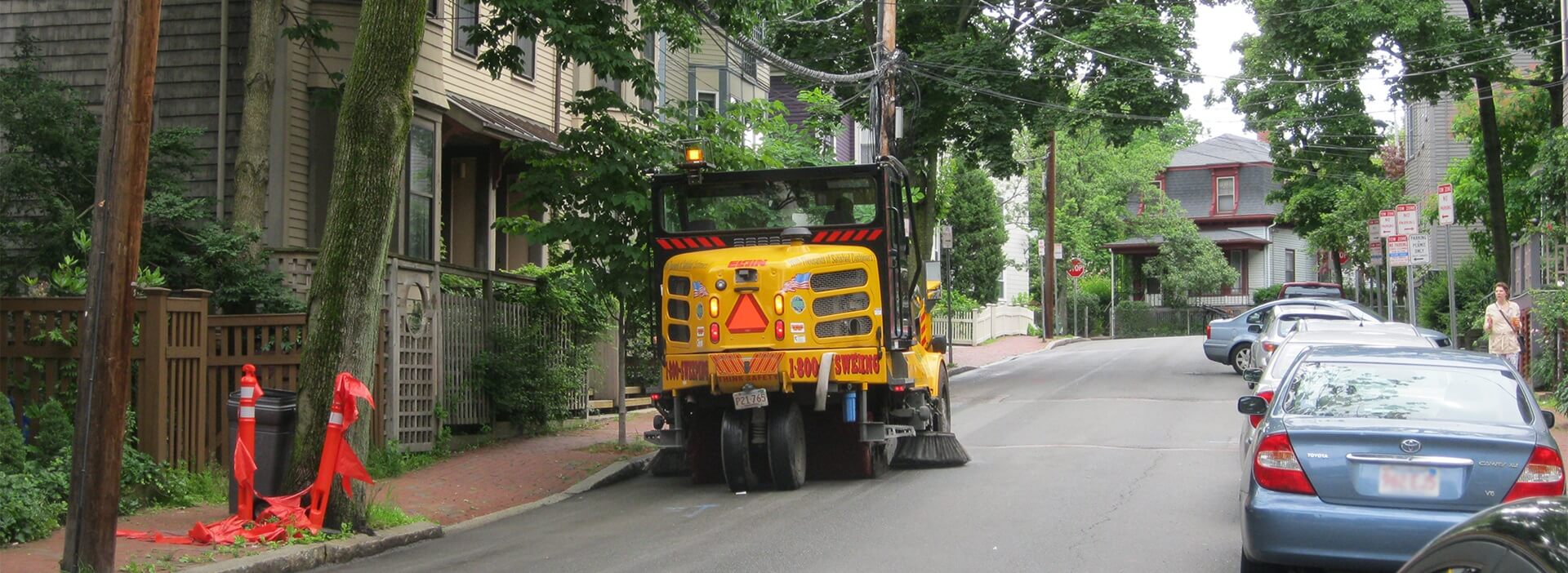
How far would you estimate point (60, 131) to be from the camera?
1395 centimetres

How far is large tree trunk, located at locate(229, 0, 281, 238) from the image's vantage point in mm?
14938

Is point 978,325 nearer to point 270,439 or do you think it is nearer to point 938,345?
point 938,345

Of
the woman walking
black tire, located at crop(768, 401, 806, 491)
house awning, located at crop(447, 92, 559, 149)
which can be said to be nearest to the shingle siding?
house awning, located at crop(447, 92, 559, 149)

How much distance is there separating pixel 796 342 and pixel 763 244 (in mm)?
1149

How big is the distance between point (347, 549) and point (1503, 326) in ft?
53.1

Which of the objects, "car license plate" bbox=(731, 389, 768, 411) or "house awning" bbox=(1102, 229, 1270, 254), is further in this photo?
"house awning" bbox=(1102, 229, 1270, 254)

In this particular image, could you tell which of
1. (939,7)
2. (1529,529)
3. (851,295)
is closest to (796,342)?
(851,295)

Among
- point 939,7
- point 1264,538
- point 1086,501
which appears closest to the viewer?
point 1264,538

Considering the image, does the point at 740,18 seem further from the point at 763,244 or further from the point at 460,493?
the point at 460,493

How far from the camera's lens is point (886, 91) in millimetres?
23281

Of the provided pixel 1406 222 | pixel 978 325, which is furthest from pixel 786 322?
pixel 978 325

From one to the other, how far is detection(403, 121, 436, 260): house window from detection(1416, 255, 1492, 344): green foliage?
22.6m

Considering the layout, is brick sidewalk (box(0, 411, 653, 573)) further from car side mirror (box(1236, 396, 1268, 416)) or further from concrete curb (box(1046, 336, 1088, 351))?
concrete curb (box(1046, 336, 1088, 351))

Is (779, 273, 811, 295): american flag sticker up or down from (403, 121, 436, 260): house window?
down
